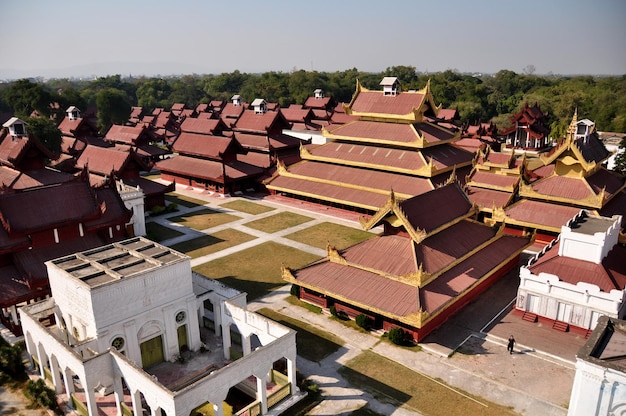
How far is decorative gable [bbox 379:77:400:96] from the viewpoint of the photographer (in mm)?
44469

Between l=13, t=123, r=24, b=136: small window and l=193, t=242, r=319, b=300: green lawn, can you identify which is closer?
l=193, t=242, r=319, b=300: green lawn

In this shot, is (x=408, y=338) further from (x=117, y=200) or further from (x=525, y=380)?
(x=117, y=200)

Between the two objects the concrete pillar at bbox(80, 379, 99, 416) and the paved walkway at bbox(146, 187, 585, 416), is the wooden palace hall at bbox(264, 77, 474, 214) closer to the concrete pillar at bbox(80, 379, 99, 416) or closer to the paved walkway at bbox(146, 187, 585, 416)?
the paved walkway at bbox(146, 187, 585, 416)

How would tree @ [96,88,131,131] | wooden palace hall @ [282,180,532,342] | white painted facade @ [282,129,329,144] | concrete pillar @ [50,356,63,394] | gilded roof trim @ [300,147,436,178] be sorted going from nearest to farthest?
concrete pillar @ [50,356,63,394] < wooden palace hall @ [282,180,532,342] < gilded roof trim @ [300,147,436,178] < white painted facade @ [282,129,329,144] < tree @ [96,88,131,131]

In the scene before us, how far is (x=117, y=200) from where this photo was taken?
104 feet

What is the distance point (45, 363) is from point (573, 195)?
34471 mm

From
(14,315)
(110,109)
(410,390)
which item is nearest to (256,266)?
(14,315)

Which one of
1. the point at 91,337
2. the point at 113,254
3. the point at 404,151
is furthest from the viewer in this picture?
the point at 404,151

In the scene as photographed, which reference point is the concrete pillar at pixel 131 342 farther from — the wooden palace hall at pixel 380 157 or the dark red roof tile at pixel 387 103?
the dark red roof tile at pixel 387 103

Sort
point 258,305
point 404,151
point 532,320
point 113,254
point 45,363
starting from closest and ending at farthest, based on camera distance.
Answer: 1. point 45,363
2. point 113,254
3. point 532,320
4. point 258,305
5. point 404,151

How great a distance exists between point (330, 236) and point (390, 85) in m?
16.6

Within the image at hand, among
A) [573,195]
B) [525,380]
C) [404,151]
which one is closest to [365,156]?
[404,151]

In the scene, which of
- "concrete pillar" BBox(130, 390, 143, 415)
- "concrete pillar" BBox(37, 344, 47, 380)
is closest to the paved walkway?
"concrete pillar" BBox(130, 390, 143, 415)

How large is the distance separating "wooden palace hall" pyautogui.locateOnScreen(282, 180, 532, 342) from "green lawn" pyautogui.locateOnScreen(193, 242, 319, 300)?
3.45 meters
